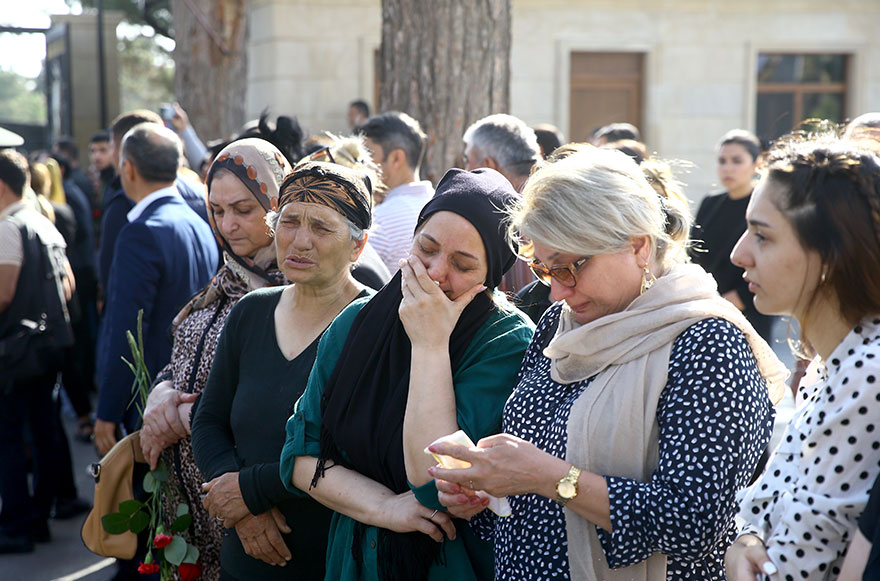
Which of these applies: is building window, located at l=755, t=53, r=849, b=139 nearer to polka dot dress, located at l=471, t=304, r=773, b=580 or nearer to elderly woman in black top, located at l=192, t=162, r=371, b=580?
elderly woman in black top, located at l=192, t=162, r=371, b=580

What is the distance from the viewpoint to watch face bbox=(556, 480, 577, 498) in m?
2.00

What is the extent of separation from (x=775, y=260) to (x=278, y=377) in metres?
1.55

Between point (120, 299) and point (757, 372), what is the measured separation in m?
2.90

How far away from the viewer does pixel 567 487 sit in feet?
6.58

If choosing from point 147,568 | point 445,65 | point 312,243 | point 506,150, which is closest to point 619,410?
point 312,243

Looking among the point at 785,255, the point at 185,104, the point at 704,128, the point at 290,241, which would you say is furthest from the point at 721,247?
the point at 704,128

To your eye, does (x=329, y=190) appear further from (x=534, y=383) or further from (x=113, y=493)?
(x=113, y=493)

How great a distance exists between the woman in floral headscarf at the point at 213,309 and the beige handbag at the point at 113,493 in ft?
0.52

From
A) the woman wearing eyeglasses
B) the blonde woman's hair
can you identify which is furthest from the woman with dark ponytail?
the blonde woman's hair

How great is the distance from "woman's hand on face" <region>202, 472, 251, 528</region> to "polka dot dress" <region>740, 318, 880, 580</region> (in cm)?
150

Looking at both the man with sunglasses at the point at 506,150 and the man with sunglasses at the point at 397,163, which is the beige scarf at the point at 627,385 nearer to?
the man with sunglasses at the point at 506,150

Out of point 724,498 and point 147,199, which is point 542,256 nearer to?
point 724,498

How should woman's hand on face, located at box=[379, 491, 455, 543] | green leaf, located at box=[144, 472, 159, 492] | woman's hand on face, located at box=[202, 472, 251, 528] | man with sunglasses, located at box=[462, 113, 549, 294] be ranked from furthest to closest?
man with sunglasses, located at box=[462, 113, 549, 294]
green leaf, located at box=[144, 472, 159, 492]
woman's hand on face, located at box=[202, 472, 251, 528]
woman's hand on face, located at box=[379, 491, 455, 543]

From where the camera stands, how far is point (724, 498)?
1.97 meters
